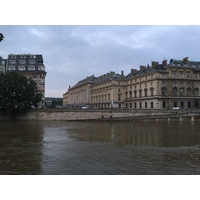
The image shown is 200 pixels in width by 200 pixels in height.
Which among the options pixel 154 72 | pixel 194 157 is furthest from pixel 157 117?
pixel 194 157

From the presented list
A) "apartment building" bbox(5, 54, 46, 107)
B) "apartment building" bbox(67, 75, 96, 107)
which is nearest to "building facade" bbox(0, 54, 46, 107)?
"apartment building" bbox(5, 54, 46, 107)

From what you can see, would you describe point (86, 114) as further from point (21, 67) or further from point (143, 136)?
point (21, 67)

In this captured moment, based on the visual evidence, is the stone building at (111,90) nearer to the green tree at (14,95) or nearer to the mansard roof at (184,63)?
the mansard roof at (184,63)

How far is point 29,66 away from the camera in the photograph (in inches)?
3777

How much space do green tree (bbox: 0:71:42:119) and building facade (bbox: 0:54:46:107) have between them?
89.6 ft

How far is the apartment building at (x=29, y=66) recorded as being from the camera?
94.4 metres

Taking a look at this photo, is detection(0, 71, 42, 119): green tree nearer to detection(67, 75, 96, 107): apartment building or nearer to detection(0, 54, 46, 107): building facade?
detection(0, 54, 46, 107): building facade

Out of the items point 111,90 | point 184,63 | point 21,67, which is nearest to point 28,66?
point 21,67

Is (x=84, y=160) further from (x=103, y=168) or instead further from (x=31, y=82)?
(x=31, y=82)

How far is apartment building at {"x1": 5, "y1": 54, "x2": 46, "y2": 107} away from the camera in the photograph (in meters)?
94.4

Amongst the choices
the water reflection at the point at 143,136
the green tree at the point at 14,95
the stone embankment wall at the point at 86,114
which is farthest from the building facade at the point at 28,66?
the water reflection at the point at 143,136

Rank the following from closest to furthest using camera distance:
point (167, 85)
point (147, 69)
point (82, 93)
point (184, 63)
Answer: point (167, 85)
point (184, 63)
point (147, 69)
point (82, 93)

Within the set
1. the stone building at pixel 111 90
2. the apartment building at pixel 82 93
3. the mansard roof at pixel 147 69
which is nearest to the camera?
the mansard roof at pixel 147 69

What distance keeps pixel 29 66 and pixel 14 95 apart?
33.6 m
